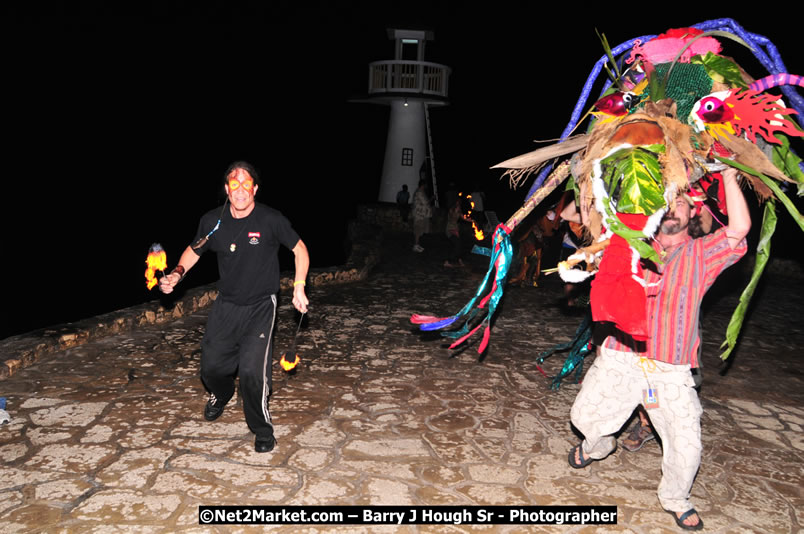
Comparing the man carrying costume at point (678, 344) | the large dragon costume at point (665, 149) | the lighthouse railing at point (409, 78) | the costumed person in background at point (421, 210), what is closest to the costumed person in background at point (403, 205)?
the costumed person in background at point (421, 210)

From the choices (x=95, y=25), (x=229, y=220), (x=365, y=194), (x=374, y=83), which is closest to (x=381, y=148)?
(x=365, y=194)

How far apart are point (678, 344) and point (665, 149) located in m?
1.24

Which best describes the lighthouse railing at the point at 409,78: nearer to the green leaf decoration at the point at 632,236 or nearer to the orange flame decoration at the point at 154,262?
the orange flame decoration at the point at 154,262

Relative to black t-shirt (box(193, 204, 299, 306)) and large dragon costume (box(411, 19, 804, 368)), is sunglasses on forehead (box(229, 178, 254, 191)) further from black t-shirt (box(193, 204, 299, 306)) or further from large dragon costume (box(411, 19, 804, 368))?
large dragon costume (box(411, 19, 804, 368))

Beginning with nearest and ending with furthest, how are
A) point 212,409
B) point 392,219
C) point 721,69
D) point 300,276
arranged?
→ 1. point 721,69
2. point 300,276
3. point 212,409
4. point 392,219

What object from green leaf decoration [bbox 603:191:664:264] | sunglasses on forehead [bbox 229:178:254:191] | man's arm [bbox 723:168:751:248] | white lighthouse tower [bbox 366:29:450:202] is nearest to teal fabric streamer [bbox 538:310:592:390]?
man's arm [bbox 723:168:751:248]

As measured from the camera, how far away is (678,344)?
3.82m

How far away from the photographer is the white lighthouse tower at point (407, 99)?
24359 millimetres

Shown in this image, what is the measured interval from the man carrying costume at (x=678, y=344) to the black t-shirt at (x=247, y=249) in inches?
101

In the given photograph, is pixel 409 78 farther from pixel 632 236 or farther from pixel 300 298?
pixel 632 236

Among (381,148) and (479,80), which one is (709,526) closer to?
(479,80)

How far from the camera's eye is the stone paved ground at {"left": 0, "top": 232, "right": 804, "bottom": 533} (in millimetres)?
4090

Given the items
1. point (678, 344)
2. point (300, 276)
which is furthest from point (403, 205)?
point (678, 344)

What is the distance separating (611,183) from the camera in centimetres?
342
